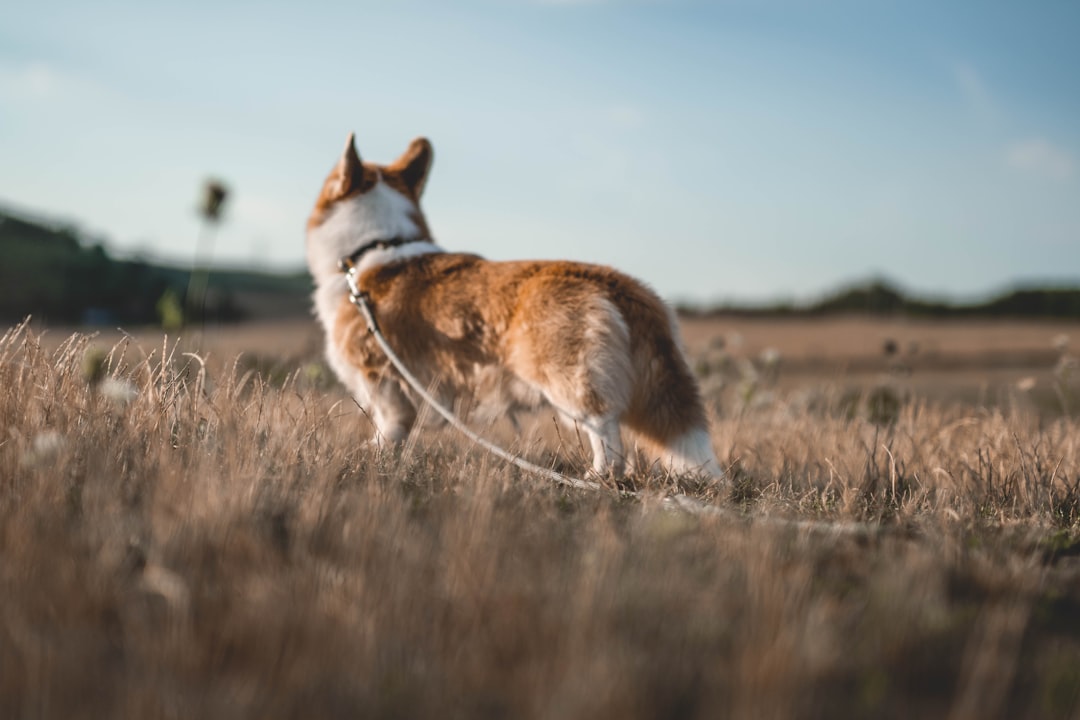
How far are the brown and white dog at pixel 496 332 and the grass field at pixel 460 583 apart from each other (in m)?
0.41

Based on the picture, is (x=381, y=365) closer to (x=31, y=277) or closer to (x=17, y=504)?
(x=17, y=504)

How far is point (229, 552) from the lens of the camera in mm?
2207

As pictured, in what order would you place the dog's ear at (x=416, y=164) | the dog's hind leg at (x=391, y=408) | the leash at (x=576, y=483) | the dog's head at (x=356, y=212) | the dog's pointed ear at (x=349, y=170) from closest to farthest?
the leash at (x=576, y=483) → the dog's hind leg at (x=391, y=408) → the dog's pointed ear at (x=349, y=170) → the dog's head at (x=356, y=212) → the dog's ear at (x=416, y=164)

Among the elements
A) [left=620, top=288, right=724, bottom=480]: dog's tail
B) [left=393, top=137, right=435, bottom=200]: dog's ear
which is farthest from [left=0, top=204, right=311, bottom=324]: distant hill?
[left=620, top=288, right=724, bottom=480]: dog's tail

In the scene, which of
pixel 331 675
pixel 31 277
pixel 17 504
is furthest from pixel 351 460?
pixel 31 277

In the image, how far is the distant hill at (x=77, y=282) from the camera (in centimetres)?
2009

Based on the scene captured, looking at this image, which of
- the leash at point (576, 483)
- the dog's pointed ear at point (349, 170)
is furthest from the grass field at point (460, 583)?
the dog's pointed ear at point (349, 170)

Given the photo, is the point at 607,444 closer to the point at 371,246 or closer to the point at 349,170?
the point at 371,246

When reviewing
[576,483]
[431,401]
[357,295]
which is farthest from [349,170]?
[576,483]

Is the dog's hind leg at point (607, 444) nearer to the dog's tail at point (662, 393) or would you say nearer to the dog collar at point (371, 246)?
the dog's tail at point (662, 393)

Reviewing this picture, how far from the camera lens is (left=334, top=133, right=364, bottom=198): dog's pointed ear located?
190 inches

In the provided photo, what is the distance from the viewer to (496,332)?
4.11 metres

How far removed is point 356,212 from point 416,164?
603 mm

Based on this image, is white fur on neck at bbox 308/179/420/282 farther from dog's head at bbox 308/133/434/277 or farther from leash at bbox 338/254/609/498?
leash at bbox 338/254/609/498
